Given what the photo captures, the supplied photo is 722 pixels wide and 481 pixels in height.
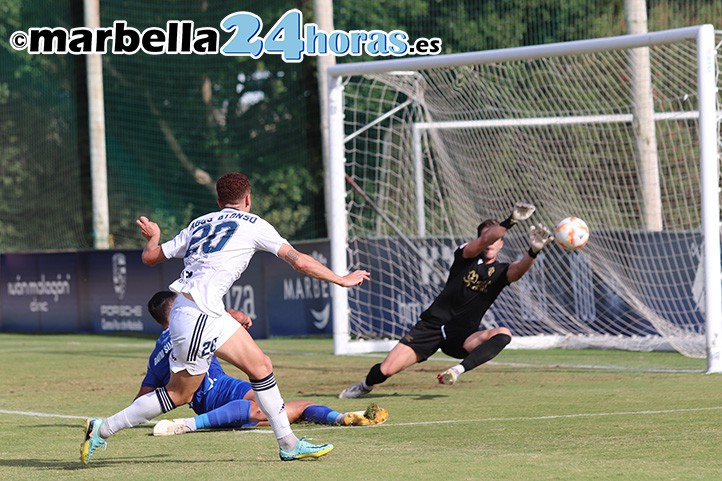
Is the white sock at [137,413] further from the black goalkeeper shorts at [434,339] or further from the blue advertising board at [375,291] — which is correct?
the blue advertising board at [375,291]

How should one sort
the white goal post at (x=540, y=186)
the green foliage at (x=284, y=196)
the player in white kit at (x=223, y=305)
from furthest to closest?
the green foliage at (x=284, y=196)
the white goal post at (x=540, y=186)
the player in white kit at (x=223, y=305)

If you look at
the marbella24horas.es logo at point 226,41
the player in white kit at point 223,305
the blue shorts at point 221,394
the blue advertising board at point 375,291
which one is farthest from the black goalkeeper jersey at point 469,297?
the marbella24horas.es logo at point 226,41

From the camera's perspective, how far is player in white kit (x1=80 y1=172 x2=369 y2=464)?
27.4 feet

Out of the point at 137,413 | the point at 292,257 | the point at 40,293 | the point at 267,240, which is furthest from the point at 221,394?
the point at 40,293

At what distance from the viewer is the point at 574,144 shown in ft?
63.9

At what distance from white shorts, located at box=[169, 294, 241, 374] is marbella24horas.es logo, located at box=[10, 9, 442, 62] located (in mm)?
18389

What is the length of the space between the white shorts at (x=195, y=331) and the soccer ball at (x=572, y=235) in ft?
18.1

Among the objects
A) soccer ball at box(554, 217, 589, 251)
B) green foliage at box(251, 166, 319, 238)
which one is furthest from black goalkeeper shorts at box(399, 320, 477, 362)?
green foliage at box(251, 166, 319, 238)

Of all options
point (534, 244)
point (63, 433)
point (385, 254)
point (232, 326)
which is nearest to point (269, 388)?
point (232, 326)

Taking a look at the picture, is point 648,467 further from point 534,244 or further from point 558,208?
point 558,208

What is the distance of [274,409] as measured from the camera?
8.43 meters

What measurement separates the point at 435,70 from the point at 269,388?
11513 mm

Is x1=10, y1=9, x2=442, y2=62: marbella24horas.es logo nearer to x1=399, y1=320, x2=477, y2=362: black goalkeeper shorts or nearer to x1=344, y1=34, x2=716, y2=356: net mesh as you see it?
x1=344, y1=34, x2=716, y2=356: net mesh

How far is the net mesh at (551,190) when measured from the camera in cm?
1806
